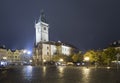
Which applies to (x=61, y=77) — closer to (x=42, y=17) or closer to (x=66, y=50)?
(x=66, y=50)

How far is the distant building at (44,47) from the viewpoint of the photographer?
149875 millimetres

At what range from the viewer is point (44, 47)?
151750mm

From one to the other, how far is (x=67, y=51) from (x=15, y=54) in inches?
1687

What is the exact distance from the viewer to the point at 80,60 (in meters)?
126

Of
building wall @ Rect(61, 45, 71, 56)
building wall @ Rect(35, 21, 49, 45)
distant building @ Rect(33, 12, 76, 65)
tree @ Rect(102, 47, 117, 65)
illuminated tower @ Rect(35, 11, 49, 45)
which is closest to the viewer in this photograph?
tree @ Rect(102, 47, 117, 65)

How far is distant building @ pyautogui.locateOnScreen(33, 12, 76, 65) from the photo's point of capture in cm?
14988

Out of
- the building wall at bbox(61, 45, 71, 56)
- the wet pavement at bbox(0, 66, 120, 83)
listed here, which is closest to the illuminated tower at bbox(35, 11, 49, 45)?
the building wall at bbox(61, 45, 71, 56)

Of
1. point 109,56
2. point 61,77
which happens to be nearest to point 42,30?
point 109,56

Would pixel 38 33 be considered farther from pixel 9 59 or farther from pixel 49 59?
pixel 9 59

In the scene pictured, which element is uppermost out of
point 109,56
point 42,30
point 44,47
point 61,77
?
point 42,30

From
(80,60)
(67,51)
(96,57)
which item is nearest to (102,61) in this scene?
(96,57)

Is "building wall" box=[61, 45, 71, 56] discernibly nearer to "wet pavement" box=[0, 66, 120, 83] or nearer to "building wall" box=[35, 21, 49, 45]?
"building wall" box=[35, 21, 49, 45]

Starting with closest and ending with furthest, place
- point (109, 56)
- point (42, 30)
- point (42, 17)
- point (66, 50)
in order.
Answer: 1. point (109, 56)
2. point (42, 30)
3. point (66, 50)
4. point (42, 17)

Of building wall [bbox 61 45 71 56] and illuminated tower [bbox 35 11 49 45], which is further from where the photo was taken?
building wall [bbox 61 45 71 56]
